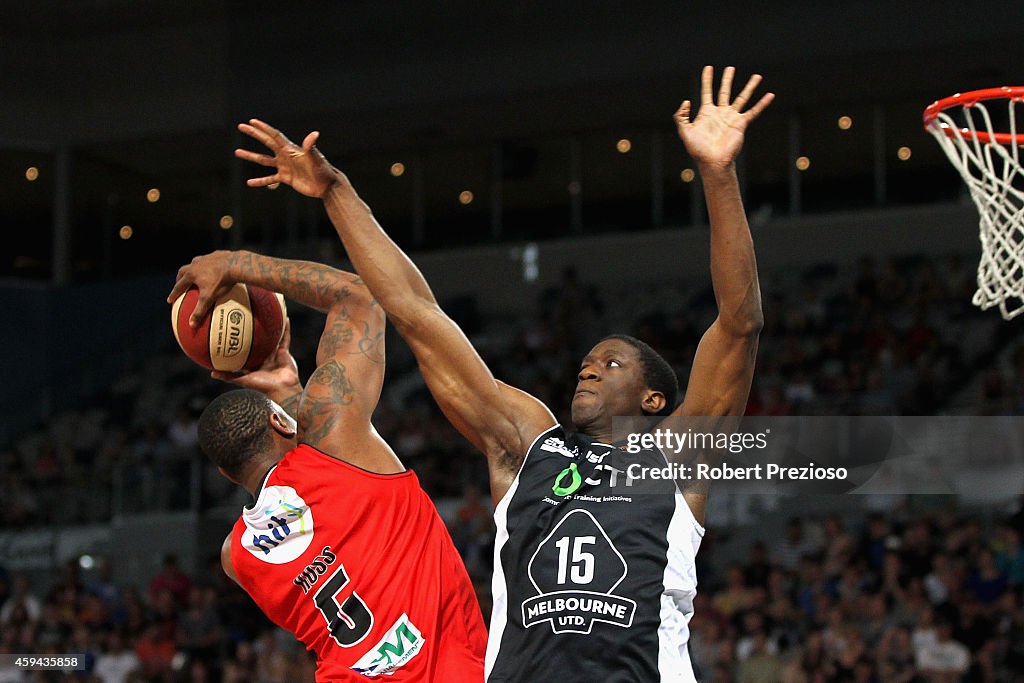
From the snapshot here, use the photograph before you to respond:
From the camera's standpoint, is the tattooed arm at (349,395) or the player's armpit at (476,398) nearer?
the player's armpit at (476,398)

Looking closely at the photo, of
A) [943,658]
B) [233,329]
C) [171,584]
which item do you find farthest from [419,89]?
[233,329]

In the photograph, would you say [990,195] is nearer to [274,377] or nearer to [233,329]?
[274,377]

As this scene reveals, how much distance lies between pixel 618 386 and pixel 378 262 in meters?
0.76

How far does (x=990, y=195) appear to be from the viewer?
17.5 ft

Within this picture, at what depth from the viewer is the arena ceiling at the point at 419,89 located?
53.6ft

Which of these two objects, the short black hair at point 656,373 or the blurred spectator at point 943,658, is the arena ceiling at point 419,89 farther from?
the short black hair at point 656,373

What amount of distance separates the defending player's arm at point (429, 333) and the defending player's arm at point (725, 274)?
0.47 metres

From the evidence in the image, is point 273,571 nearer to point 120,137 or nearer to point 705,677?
point 705,677

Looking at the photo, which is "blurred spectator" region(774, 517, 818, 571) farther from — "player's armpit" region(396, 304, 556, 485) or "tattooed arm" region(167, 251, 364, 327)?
"player's armpit" region(396, 304, 556, 485)

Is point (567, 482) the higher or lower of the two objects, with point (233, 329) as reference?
lower

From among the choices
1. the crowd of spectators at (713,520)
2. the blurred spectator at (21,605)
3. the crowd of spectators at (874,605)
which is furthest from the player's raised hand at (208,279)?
the blurred spectator at (21,605)

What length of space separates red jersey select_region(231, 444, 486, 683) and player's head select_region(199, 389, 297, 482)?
0.37 feet

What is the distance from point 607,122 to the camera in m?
19.0

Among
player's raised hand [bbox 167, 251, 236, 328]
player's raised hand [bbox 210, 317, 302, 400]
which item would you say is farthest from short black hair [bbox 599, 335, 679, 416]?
player's raised hand [bbox 210, 317, 302, 400]
